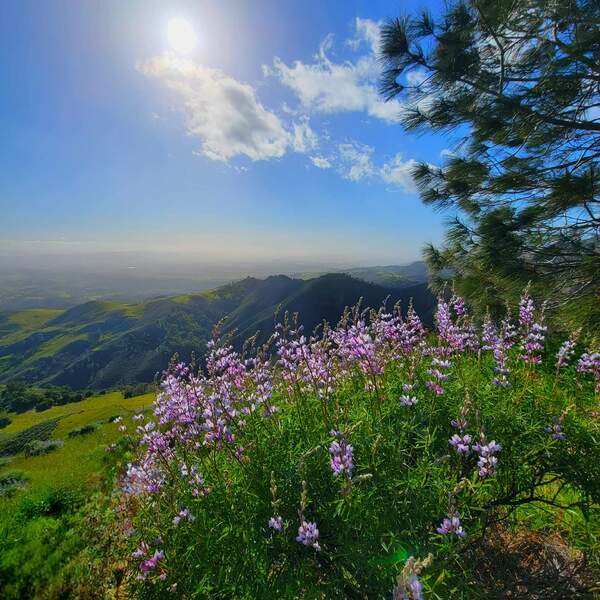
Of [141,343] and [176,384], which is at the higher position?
[176,384]

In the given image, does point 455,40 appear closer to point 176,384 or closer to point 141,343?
point 176,384

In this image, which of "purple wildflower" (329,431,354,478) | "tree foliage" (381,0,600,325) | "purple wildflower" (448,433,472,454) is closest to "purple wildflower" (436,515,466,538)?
"purple wildflower" (448,433,472,454)

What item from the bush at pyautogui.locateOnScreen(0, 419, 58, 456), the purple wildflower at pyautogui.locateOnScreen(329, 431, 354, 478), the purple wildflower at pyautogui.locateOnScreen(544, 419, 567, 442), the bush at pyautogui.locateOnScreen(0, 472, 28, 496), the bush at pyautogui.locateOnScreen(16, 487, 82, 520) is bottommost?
the bush at pyautogui.locateOnScreen(0, 419, 58, 456)

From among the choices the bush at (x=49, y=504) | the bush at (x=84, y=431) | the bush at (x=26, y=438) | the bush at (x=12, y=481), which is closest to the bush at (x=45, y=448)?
the bush at (x=84, y=431)

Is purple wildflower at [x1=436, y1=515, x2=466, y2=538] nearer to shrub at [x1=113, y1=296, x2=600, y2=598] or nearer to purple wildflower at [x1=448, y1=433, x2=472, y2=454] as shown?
shrub at [x1=113, y1=296, x2=600, y2=598]

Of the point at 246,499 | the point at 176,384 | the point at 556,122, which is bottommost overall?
the point at 246,499

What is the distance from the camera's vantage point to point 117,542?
5.05 m

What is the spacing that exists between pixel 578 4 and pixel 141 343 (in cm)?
20333

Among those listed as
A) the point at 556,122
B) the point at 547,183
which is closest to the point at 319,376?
the point at 547,183

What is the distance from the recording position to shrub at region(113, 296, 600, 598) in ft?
9.20

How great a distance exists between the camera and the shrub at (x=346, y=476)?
9.20 ft

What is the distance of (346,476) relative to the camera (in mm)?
2703

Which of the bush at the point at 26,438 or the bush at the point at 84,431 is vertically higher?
the bush at the point at 84,431

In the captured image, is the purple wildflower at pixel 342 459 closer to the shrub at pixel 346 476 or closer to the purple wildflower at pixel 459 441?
the shrub at pixel 346 476
